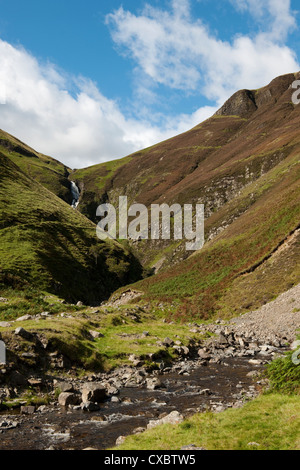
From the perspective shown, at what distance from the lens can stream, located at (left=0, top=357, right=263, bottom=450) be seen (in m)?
13.8

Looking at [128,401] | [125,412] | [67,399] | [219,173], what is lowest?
A: [128,401]

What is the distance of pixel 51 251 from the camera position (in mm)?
74812

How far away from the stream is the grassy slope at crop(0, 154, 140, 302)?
1691 inches

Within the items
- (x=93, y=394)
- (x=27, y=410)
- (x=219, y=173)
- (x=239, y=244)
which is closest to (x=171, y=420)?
(x=93, y=394)

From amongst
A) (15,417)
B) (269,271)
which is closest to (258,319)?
(269,271)

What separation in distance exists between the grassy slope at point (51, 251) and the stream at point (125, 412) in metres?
42.9

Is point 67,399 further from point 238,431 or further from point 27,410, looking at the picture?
point 238,431

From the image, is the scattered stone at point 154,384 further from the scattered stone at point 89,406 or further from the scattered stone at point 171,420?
the scattered stone at point 171,420

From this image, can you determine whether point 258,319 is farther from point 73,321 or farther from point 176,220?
point 176,220

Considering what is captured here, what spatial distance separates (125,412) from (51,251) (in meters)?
61.9

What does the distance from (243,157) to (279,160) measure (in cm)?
2693

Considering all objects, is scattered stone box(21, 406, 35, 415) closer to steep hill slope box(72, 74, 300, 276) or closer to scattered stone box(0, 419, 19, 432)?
scattered stone box(0, 419, 19, 432)

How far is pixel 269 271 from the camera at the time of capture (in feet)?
169

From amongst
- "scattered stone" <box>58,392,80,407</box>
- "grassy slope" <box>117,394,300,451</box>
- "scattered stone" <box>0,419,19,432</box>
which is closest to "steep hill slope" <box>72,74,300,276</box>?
"scattered stone" <box>58,392,80,407</box>
